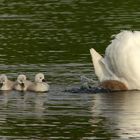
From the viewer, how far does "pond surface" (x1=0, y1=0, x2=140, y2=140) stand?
57.4 ft

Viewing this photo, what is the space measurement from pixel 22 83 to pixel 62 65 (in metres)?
2.43

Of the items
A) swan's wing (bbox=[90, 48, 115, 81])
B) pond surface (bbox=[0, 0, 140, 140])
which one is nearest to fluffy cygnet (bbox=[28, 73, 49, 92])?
pond surface (bbox=[0, 0, 140, 140])

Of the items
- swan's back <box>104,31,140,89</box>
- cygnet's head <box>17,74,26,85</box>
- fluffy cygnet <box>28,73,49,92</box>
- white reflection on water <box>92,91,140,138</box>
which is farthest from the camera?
cygnet's head <box>17,74,26,85</box>

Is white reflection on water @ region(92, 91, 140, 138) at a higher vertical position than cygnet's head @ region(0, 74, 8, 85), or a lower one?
lower

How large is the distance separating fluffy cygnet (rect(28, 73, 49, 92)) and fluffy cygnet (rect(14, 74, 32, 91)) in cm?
9

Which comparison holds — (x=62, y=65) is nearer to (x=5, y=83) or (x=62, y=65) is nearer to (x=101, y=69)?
(x=101, y=69)

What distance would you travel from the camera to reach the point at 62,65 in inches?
945

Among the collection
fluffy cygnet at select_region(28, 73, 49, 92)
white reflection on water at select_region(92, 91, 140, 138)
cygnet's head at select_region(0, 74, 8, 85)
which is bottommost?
white reflection on water at select_region(92, 91, 140, 138)

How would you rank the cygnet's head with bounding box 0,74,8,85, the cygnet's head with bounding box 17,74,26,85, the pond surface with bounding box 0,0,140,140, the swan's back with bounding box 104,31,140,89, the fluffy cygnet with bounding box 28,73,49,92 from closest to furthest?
1. the pond surface with bounding box 0,0,140,140
2. the swan's back with bounding box 104,31,140,89
3. the fluffy cygnet with bounding box 28,73,49,92
4. the cygnet's head with bounding box 17,74,26,85
5. the cygnet's head with bounding box 0,74,8,85

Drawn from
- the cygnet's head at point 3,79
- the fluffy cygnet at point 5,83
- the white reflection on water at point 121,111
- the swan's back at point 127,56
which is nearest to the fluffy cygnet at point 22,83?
the fluffy cygnet at point 5,83

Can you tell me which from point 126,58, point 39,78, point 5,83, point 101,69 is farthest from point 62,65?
point 126,58

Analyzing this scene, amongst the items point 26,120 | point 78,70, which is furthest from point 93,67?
point 26,120

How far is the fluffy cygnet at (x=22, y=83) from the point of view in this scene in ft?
71.2

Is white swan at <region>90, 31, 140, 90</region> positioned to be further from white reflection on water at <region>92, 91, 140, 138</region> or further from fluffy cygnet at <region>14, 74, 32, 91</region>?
fluffy cygnet at <region>14, 74, 32, 91</region>
